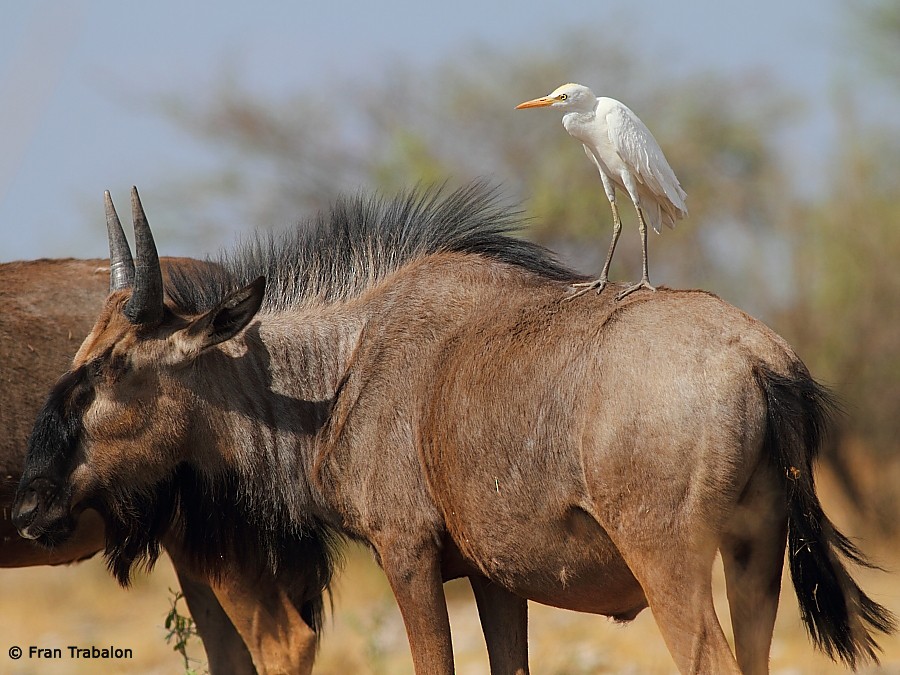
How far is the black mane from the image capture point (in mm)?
5922

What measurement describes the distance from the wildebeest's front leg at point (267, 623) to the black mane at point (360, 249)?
168 cm

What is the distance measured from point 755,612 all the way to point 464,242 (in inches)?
88.4

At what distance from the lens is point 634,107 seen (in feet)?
59.8

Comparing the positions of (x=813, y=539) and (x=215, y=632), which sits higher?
(x=813, y=539)

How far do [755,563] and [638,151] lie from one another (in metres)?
1.74

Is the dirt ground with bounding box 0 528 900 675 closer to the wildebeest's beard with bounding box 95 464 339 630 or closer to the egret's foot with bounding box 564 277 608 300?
the wildebeest's beard with bounding box 95 464 339 630

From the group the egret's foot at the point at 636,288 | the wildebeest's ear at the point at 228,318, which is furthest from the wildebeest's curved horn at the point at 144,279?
the egret's foot at the point at 636,288

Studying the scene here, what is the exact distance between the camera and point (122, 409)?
550cm

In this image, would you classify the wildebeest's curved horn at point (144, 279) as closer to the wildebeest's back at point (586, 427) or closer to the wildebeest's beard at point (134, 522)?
the wildebeest's beard at point (134, 522)

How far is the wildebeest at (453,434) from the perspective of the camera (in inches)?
175

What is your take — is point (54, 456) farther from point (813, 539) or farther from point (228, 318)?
point (813, 539)

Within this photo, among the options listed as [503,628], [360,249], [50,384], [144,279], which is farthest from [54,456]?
[503,628]

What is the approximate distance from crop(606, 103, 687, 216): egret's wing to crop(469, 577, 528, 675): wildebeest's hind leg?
2.07 meters

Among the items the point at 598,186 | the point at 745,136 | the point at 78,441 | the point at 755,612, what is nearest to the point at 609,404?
the point at 755,612
